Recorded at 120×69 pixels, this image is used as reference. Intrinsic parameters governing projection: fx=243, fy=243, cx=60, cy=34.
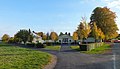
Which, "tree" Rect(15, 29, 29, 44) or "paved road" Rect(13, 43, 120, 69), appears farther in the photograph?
"tree" Rect(15, 29, 29, 44)

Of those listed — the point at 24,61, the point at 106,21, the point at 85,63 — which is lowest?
the point at 85,63

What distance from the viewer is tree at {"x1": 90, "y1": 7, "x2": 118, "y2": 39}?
269ft

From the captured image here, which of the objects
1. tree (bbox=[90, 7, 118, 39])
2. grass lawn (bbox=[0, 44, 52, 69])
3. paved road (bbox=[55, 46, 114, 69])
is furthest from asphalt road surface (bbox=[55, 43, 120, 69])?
tree (bbox=[90, 7, 118, 39])

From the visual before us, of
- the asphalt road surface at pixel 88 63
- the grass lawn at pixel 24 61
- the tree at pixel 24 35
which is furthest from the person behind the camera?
the tree at pixel 24 35

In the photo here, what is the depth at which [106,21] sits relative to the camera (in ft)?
272

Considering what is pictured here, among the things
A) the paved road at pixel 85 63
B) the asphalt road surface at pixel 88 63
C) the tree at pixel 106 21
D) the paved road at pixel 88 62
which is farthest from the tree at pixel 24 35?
the paved road at pixel 85 63

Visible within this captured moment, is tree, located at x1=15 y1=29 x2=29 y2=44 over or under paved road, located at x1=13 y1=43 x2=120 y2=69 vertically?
over

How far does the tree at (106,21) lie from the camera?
269 ft

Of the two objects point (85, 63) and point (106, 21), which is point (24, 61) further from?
point (106, 21)

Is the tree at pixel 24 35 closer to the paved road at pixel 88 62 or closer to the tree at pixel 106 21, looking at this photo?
the tree at pixel 106 21

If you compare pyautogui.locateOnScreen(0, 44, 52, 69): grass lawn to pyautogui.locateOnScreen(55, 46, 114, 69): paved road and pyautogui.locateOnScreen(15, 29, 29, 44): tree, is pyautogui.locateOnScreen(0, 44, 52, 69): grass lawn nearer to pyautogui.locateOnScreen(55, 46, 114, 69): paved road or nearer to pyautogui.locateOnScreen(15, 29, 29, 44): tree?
pyautogui.locateOnScreen(55, 46, 114, 69): paved road

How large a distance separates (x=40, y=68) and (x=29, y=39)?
77.5 meters

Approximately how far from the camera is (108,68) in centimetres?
1698

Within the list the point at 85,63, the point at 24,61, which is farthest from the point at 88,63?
the point at 24,61
